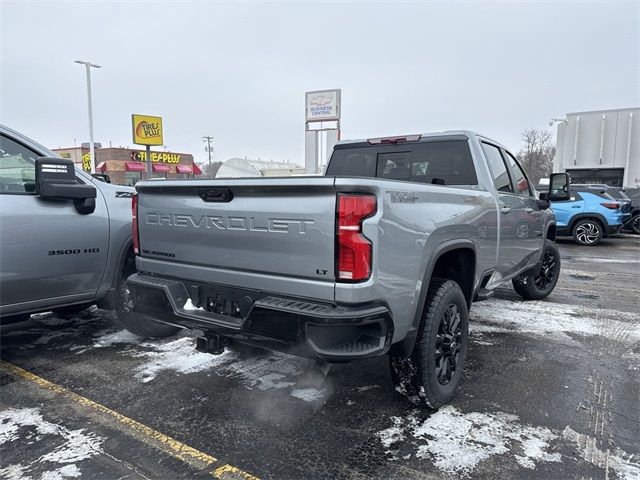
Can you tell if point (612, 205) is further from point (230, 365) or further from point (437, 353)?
point (230, 365)

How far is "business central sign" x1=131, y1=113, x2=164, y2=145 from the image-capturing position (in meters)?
27.7

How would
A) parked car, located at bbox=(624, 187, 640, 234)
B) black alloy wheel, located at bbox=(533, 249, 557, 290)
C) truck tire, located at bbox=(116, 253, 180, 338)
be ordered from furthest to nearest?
parked car, located at bbox=(624, 187, 640, 234), black alloy wheel, located at bbox=(533, 249, 557, 290), truck tire, located at bbox=(116, 253, 180, 338)

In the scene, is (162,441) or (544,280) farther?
(544,280)

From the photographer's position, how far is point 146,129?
92.5 feet

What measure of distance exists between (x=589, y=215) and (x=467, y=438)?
1235 centimetres

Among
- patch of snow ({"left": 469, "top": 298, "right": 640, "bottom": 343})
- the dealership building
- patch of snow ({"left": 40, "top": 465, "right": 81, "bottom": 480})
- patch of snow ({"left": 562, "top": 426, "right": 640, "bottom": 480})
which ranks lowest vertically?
patch of snow ({"left": 469, "top": 298, "right": 640, "bottom": 343})

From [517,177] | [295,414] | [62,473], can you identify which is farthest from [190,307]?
[517,177]

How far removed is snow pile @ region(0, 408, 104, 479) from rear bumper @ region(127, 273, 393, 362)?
34.2 inches

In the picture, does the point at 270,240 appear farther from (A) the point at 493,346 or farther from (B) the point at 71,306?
(A) the point at 493,346

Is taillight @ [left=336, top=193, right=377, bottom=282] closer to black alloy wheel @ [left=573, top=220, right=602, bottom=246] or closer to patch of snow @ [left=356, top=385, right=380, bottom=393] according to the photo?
patch of snow @ [left=356, top=385, right=380, bottom=393]

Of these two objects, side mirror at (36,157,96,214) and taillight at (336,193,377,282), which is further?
side mirror at (36,157,96,214)

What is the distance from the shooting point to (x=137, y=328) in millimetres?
4520

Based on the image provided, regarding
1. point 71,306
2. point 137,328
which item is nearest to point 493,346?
point 137,328

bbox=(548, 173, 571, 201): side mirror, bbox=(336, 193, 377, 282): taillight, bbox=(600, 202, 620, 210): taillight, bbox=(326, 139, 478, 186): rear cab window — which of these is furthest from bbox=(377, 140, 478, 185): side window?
bbox=(600, 202, 620, 210): taillight
